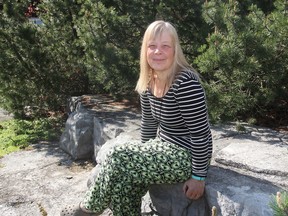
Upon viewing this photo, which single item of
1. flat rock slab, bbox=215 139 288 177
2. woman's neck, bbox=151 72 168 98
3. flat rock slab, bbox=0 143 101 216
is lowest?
flat rock slab, bbox=0 143 101 216

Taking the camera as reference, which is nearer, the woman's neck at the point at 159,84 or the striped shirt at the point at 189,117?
the striped shirt at the point at 189,117

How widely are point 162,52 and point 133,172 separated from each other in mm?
666

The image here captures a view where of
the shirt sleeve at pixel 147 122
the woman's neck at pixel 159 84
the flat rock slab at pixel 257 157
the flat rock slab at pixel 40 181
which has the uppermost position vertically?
the woman's neck at pixel 159 84

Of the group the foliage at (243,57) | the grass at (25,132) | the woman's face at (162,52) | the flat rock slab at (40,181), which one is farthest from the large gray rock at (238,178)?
the grass at (25,132)

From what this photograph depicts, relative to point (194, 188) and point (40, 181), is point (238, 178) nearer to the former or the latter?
point (194, 188)

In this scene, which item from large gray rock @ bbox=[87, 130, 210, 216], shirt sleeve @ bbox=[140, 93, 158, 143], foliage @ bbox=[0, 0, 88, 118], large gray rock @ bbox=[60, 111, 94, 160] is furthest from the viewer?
foliage @ bbox=[0, 0, 88, 118]

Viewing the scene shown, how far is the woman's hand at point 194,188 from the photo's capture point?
85.2 inches

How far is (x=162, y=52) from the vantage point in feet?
7.30

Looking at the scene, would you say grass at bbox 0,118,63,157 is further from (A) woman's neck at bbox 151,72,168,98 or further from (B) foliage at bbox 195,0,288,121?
(A) woman's neck at bbox 151,72,168,98

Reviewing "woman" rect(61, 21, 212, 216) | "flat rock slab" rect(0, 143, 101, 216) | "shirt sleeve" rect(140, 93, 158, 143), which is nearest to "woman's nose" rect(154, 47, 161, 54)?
"woman" rect(61, 21, 212, 216)

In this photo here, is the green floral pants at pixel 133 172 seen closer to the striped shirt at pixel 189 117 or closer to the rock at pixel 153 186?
the striped shirt at pixel 189 117

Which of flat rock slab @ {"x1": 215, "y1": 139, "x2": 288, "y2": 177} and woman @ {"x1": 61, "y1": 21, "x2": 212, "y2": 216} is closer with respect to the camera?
woman @ {"x1": 61, "y1": 21, "x2": 212, "y2": 216}

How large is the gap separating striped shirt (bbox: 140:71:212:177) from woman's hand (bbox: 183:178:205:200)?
0.15ft

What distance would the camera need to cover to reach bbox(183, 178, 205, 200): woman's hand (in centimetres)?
216
